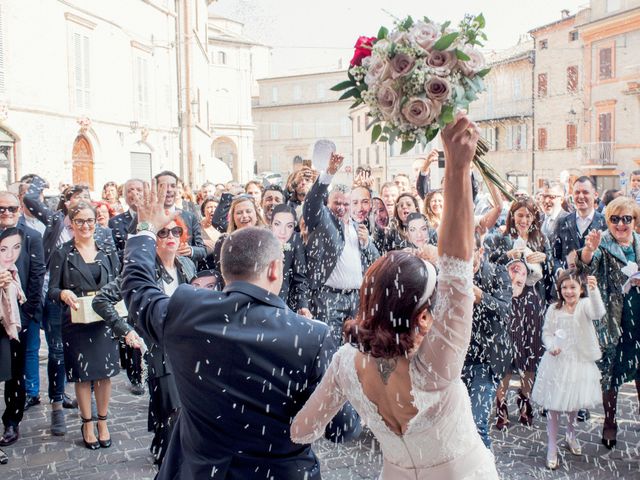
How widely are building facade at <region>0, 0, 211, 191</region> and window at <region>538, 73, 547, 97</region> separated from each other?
20.6 meters

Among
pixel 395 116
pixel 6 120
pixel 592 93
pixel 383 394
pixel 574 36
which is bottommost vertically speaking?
pixel 383 394

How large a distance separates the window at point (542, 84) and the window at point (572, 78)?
1803 mm

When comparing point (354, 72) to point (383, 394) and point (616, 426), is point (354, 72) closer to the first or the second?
point (383, 394)

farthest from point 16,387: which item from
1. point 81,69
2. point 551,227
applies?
point 81,69

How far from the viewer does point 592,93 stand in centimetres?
3534

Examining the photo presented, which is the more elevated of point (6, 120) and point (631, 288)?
point (6, 120)

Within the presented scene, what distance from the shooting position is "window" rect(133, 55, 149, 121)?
73.0 ft

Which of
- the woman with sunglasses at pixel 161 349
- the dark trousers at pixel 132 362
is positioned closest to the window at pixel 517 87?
the dark trousers at pixel 132 362

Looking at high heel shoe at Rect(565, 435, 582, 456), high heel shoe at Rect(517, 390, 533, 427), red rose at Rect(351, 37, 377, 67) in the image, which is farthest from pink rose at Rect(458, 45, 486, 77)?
high heel shoe at Rect(517, 390, 533, 427)

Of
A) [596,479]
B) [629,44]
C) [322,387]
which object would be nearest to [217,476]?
[322,387]

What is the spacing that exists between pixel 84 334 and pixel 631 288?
4.59 m

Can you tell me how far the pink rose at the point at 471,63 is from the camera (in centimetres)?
205

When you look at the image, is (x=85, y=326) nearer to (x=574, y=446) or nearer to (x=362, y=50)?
(x=574, y=446)

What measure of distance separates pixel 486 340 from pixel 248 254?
2.74m
